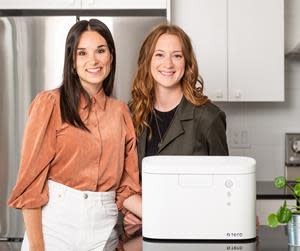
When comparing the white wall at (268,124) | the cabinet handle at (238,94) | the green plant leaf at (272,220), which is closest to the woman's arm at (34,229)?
the green plant leaf at (272,220)

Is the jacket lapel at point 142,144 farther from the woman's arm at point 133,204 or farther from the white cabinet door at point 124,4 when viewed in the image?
the white cabinet door at point 124,4

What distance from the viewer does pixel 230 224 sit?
4.56ft

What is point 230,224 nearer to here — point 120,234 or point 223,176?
point 223,176

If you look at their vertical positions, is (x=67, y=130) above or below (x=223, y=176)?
above

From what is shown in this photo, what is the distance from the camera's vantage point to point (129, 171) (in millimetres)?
1712

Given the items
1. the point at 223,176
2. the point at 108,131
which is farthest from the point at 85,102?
the point at 223,176

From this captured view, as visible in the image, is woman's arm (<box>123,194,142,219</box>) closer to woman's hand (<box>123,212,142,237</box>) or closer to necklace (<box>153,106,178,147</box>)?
woman's hand (<box>123,212,142,237</box>)

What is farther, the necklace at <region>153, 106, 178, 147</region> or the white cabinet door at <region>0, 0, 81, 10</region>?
the white cabinet door at <region>0, 0, 81, 10</region>

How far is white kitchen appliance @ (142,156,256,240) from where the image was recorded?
1377 mm

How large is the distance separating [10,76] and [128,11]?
2.53 feet

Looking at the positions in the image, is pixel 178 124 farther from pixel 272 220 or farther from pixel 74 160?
pixel 272 220

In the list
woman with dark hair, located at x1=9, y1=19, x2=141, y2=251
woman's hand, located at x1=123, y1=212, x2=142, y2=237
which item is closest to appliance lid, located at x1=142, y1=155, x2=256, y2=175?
woman with dark hair, located at x1=9, y1=19, x2=141, y2=251

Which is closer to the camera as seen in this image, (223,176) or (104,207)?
(223,176)

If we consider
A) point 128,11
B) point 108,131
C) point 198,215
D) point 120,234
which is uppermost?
point 128,11
